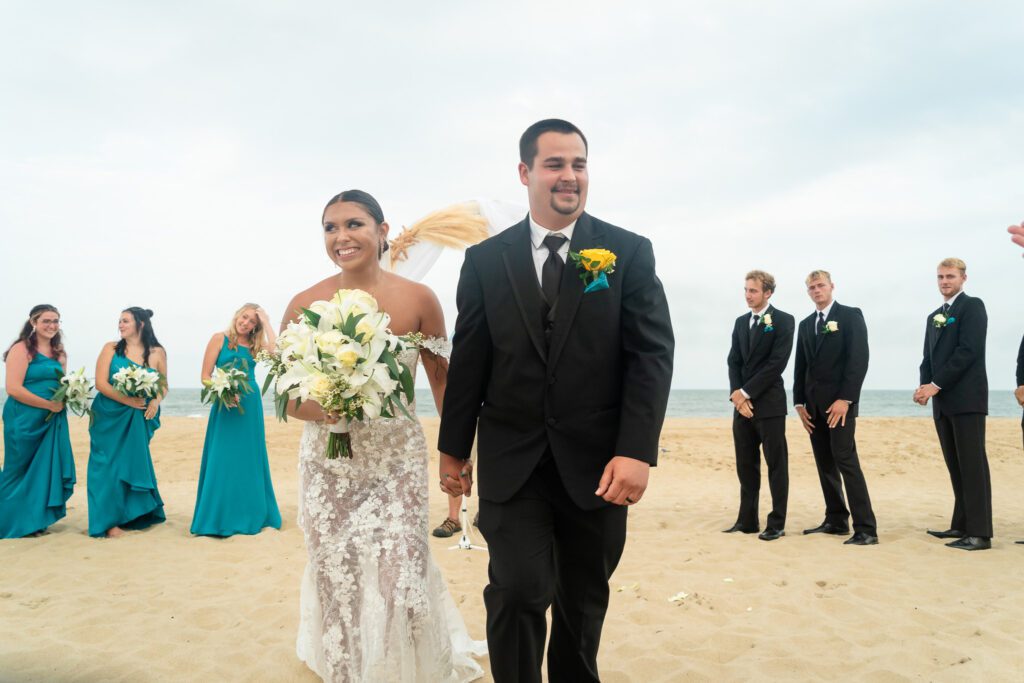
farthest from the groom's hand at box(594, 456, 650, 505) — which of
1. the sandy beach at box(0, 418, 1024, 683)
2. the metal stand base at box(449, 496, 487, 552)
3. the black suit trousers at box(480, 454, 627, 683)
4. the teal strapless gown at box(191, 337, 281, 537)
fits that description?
the teal strapless gown at box(191, 337, 281, 537)

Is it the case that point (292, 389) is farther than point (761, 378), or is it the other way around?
point (761, 378)

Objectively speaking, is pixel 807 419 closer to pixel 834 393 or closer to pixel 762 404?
pixel 834 393

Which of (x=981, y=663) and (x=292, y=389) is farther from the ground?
(x=292, y=389)

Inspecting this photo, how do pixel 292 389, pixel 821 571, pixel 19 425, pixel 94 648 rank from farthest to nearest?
pixel 19 425 < pixel 821 571 < pixel 94 648 < pixel 292 389

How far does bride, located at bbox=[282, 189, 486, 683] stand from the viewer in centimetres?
→ 358

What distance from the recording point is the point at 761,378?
7.91m

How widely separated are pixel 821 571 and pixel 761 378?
7.47 feet

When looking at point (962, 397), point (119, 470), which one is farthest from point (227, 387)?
point (962, 397)

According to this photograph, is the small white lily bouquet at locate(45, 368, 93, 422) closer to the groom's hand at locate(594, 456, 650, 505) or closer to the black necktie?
the black necktie

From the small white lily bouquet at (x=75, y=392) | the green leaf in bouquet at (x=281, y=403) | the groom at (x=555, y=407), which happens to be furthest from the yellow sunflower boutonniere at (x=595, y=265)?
the small white lily bouquet at (x=75, y=392)

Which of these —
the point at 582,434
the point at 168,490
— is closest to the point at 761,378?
the point at 582,434

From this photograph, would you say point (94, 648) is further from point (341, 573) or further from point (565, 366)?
point (565, 366)

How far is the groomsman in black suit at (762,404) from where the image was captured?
7824 mm

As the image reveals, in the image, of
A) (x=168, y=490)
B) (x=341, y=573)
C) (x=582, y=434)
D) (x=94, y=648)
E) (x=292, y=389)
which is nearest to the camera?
(x=582, y=434)
